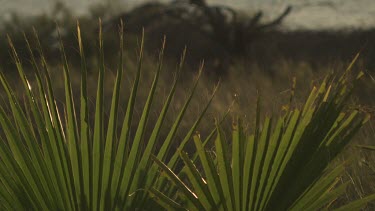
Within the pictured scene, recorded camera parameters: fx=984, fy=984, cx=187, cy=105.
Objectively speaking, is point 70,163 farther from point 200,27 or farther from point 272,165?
point 200,27

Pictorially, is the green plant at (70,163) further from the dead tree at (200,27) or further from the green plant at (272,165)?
the dead tree at (200,27)

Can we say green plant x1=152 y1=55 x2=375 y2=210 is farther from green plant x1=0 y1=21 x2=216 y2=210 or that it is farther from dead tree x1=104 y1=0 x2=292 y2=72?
dead tree x1=104 y1=0 x2=292 y2=72

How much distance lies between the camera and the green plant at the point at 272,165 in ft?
6.34

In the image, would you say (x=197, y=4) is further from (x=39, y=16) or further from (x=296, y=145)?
(x=296, y=145)

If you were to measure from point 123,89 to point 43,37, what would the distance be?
618 cm

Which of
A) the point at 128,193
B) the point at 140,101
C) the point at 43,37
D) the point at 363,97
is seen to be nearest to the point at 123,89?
the point at 140,101

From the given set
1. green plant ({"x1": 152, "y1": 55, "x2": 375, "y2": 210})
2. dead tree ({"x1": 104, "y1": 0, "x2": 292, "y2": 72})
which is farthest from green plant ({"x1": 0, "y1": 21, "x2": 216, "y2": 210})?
dead tree ({"x1": 104, "y1": 0, "x2": 292, "y2": 72})

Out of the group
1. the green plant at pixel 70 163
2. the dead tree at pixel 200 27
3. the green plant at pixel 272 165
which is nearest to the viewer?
the green plant at pixel 272 165

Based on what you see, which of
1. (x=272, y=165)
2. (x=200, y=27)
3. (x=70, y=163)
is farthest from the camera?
(x=200, y=27)

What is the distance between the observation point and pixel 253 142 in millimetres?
1928

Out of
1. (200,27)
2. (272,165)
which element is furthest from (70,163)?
(200,27)

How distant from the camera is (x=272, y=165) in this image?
197cm

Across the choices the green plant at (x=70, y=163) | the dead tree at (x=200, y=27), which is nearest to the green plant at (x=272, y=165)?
the green plant at (x=70, y=163)

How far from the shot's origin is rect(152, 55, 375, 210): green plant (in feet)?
6.34
